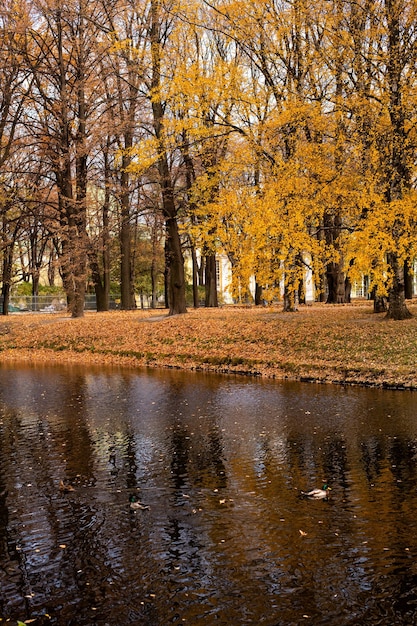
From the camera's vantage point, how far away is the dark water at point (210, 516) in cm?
567

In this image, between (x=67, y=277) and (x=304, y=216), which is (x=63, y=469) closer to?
(x=304, y=216)

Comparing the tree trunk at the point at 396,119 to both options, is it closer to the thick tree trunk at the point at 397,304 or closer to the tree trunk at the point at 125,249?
the thick tree trunk at the point at 397,304

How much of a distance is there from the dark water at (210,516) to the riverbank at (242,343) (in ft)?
13.4

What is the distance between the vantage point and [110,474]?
31.5 ft

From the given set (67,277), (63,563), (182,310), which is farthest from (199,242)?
(63,563)

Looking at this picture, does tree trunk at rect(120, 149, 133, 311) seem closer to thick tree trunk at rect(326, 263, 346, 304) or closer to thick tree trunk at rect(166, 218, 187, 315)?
thick tree trunk at rect(166, 218, 187, 315)

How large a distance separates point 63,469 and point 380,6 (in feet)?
58.1

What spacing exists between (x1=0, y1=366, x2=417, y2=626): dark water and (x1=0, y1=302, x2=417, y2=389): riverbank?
4.10 metres

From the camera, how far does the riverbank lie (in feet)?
61.0

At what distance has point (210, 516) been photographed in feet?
25.3

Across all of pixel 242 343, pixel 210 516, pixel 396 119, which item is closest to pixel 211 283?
pixel 242 343

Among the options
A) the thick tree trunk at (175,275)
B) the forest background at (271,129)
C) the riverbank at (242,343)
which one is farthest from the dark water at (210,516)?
the thick tree trunk at (175,275)

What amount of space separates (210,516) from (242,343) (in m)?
15.6

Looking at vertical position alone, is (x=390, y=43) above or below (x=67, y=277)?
above
